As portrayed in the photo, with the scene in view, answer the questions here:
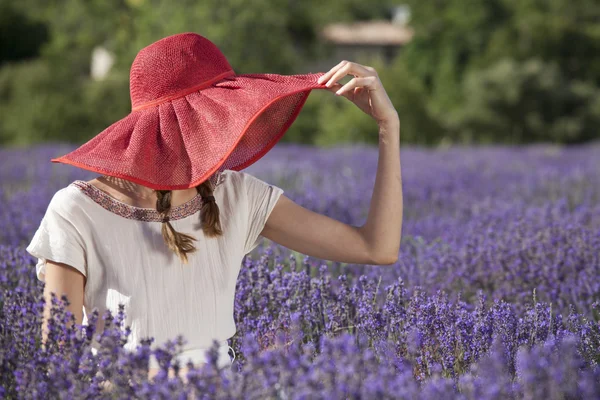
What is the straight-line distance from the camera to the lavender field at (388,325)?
1633 mm

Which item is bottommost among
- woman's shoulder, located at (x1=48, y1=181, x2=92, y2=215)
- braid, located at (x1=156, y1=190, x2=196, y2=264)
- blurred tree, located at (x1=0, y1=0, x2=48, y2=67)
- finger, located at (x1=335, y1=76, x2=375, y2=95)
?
blurred tree, located at (x1=0, y1=0, x2=48, y2=67)

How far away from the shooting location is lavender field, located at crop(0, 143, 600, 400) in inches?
64.3

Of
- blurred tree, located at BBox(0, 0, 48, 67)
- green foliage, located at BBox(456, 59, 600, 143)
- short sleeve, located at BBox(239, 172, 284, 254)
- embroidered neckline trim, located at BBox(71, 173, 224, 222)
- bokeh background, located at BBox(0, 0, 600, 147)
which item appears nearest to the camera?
embroidered neckline trim, located at BBox(71, 173, 224, 222)

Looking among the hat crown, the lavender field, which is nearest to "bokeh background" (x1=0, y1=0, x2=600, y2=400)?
the lavender field

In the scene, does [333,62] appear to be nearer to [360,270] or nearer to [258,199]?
[360,270]

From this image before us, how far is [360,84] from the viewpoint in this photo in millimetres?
2207

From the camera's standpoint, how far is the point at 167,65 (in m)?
2.21

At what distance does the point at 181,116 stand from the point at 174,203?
23 centimetres

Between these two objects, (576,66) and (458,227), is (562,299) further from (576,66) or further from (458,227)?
(576,66)

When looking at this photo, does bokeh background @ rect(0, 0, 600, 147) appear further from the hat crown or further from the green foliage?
the hat crown

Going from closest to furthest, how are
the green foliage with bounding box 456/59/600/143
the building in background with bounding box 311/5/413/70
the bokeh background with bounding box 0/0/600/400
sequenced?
the bokeh background with bounding box 0/0/600/400 < the green foliage with bounding box 456/59/600/143 < the building in background with bounding box 311/5/413/70

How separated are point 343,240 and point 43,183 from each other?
18.9 ft

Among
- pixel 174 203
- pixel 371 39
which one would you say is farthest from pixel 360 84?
pixel 371 39

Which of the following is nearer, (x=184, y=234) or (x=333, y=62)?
(x=184, y=234)
